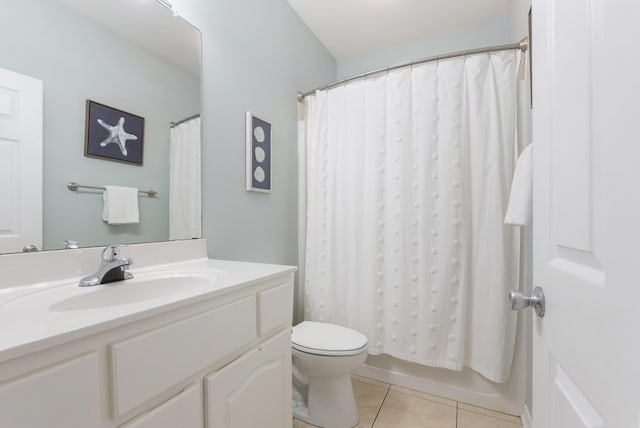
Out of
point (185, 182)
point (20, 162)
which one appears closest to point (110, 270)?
point (20, 162)

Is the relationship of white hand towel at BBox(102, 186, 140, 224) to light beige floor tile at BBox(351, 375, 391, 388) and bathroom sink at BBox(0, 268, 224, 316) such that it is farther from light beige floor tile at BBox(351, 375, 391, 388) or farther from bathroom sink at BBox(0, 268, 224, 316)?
light beige floor tile at BBox(351, 375, 391, 388)

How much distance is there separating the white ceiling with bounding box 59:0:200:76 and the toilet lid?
1.40m

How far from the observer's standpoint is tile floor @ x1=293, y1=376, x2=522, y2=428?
1462 millimetres

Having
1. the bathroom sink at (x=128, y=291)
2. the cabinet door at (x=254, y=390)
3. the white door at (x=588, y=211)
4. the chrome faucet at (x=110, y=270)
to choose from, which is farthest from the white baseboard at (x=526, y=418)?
the chrome faucet at (x=110, y=270)

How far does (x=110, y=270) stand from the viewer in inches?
36.0

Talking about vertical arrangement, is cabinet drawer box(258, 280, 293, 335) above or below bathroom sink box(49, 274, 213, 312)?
below

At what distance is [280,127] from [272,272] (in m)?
1.15

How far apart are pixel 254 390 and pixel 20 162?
3.28 ft

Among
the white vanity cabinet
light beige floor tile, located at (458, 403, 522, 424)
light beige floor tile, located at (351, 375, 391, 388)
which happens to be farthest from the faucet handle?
light beige floor tile, located at (458, 403, 522, 424)

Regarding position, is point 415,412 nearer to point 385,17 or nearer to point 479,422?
point 479,422

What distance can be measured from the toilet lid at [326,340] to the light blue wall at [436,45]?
7.02 ft

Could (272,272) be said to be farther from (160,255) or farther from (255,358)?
(160,255)

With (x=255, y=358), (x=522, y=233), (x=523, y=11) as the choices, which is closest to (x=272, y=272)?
(x=255, y=358)

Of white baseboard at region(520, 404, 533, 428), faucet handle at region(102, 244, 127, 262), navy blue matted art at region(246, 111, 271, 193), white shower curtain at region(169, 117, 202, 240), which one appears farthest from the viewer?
navy blue matted art at region(246, 111, 271, 193)
